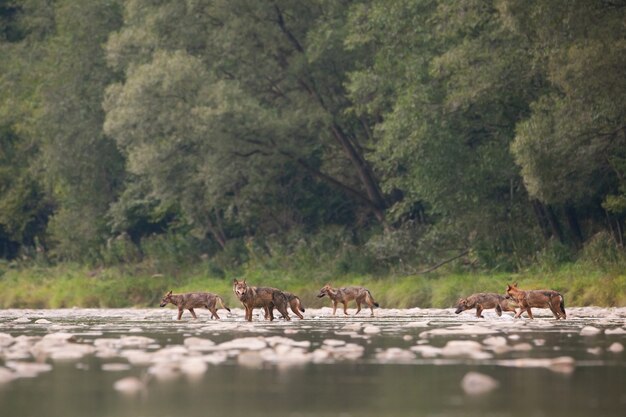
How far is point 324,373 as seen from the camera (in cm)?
1738

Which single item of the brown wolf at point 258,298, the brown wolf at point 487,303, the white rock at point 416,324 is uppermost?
the brown wolf at point 258,298

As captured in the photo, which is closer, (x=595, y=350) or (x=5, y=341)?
(x=595, y=350)

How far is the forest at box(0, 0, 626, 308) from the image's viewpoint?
40094mm

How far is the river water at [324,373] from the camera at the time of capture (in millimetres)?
14375

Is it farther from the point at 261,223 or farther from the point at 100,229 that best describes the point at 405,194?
the point at 100,229

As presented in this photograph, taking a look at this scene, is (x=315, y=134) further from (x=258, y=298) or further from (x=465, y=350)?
(x=465, y=350)

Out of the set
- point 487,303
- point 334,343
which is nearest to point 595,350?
point 334,343

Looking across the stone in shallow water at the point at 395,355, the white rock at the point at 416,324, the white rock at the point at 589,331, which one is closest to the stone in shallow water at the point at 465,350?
the stone in shallow water at the point at 395,355

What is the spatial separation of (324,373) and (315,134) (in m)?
38.2

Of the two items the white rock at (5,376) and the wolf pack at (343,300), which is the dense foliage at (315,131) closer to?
the wolf pack at (343,300)

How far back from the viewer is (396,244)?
162 ft

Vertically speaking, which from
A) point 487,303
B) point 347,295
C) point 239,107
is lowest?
point 487,303

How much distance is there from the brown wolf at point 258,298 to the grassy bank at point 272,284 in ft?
28.4

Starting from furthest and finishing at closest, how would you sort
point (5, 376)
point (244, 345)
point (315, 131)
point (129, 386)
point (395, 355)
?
1. point (315, 131)
2. point (244, 345)
3. point (395, 355)
4. point (5, 376)
5. point (129, 386)
